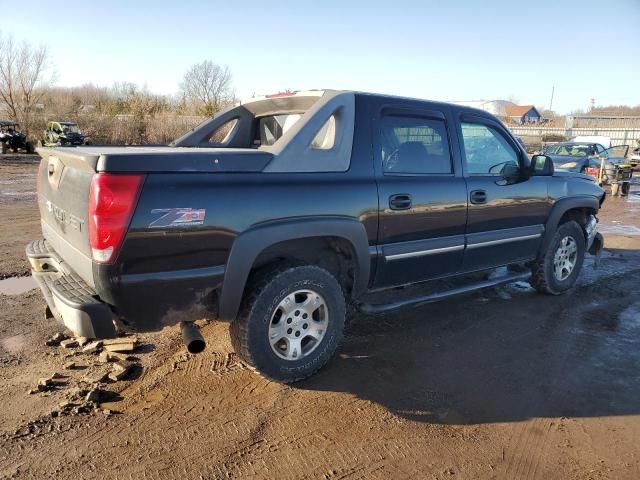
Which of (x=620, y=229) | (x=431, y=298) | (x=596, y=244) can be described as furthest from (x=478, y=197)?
(x=620, y=229)

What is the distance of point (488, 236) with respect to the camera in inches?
182

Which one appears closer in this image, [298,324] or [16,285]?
[298,324]

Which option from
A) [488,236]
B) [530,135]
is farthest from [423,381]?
[530,135]

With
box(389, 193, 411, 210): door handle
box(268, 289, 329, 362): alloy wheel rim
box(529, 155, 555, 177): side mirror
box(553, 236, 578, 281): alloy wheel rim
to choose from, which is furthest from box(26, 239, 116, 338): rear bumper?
box(553, 236, 578, 281): alloy wheel rim

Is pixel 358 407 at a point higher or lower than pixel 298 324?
lower

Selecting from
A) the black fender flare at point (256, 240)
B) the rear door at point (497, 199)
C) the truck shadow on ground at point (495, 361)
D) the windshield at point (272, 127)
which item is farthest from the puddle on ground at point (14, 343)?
the rear door at point (497, 199)

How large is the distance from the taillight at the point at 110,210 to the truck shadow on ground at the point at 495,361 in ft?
5.60

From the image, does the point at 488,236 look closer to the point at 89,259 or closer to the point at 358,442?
the point at 358,442

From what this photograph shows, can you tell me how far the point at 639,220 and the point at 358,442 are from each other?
38.2 ft

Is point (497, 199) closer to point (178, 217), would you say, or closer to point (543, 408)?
point (543, 408)

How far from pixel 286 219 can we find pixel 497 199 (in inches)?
93.4

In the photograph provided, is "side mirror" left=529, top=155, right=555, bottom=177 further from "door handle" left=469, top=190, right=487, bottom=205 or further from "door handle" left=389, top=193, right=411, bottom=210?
"door handle" left=389, top=193, right=411, bottom=210

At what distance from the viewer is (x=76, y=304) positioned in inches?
108

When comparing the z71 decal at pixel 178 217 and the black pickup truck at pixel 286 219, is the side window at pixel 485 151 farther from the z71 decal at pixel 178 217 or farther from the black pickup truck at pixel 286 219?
the z71 decal at pixel 178 217
